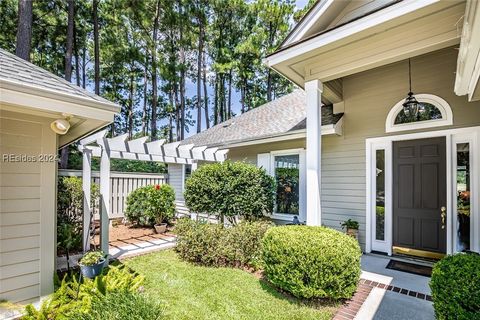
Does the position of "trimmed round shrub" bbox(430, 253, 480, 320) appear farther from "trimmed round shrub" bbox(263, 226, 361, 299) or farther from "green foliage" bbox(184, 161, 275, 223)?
"green foliage" bbox(184, 161, 275, 223)

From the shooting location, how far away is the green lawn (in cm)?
306

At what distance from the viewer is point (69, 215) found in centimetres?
630

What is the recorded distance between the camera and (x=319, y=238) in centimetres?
337

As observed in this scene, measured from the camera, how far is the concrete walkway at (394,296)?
3.01 metres

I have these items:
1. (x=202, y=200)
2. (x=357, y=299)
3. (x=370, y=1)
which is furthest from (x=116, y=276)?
(x=370, y=1)

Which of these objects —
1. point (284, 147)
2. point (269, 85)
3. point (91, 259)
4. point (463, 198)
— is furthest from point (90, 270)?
point (269, 85)

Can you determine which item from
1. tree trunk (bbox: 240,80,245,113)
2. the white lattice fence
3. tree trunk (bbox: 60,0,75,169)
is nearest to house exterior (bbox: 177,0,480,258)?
the white lattice fence

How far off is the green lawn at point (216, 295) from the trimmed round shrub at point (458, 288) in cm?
117

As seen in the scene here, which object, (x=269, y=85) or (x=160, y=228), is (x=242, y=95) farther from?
(x=160, y=228)

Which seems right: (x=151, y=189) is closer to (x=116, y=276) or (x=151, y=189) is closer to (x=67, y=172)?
(x=67, y=172)

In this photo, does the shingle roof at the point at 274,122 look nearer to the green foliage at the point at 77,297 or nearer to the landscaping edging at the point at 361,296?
the landscaping edging at the point at 361,296

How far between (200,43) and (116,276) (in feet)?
57.4

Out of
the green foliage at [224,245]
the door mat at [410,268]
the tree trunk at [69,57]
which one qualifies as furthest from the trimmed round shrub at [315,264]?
the tree trunk at [69,57]

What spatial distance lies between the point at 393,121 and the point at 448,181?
1.45m
